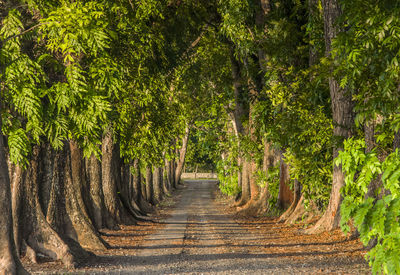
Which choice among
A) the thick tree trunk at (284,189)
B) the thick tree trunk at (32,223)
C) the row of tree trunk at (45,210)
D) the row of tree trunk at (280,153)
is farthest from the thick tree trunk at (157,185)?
the thick tree trunk at (32,223)

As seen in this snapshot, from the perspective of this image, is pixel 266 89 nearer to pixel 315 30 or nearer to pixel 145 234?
pixel 315 30

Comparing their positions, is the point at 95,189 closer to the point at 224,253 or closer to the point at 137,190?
the point at 224,253

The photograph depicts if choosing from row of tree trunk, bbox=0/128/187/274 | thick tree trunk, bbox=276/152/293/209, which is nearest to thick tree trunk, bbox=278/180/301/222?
thick tree trunk, bbox=276/152/293/209

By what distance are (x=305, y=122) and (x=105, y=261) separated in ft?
23.9

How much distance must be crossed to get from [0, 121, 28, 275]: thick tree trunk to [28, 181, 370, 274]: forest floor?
72.5 inches

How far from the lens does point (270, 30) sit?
1925 centimetres

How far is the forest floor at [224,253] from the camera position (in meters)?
10.8

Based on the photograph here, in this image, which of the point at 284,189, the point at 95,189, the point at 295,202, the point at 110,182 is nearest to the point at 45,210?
the point at 95,189

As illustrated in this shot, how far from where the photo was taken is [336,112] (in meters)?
14.5

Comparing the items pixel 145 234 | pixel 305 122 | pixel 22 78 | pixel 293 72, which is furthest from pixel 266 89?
pixel 22 78

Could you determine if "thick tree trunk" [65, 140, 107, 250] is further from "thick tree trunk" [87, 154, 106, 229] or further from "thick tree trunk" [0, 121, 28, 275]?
"thick tree trunk" [0, 121, 28, 275]

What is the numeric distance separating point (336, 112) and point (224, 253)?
4.61 metres

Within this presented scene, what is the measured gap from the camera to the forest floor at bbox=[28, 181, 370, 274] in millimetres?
10844

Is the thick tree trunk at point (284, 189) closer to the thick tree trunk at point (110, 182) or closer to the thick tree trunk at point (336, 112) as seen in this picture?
the thick tree trunk at point (110, 182)
